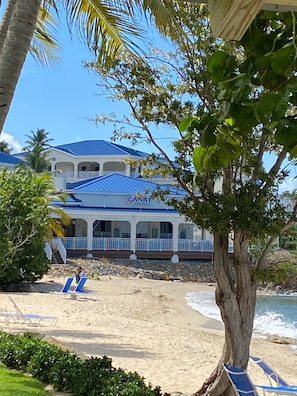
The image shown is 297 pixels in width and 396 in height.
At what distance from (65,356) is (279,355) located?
9791 mm

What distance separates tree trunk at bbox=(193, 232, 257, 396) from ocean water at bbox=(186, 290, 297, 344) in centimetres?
1455

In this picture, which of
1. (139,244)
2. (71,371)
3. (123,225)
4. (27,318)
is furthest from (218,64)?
(123,225)

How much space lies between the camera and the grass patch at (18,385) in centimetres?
619

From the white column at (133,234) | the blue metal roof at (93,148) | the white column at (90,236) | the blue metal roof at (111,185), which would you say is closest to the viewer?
the white column at (90,236)

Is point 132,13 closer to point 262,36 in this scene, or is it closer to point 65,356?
point 65,356

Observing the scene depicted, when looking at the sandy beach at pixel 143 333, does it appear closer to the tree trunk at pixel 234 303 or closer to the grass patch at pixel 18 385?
the tree trunk at pixel 234 303

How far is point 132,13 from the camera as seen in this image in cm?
846

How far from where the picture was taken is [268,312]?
2989 cm

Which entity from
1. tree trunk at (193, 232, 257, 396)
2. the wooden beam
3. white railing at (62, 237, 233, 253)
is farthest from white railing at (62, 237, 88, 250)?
the wooden beam

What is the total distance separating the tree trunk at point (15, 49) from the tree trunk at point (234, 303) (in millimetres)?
3059

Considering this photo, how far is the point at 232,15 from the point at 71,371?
19.9 ft

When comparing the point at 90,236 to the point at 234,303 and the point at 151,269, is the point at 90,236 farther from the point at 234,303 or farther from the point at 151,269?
the point at 234,303

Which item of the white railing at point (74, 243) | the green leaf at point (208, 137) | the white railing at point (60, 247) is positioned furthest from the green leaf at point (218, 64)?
the white railing at point (74, 243)

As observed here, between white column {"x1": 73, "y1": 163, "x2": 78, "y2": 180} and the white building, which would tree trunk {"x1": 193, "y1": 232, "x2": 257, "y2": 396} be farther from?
white column {"x1": 73, "y1": 163, "x2": 78, "y2": 180}
